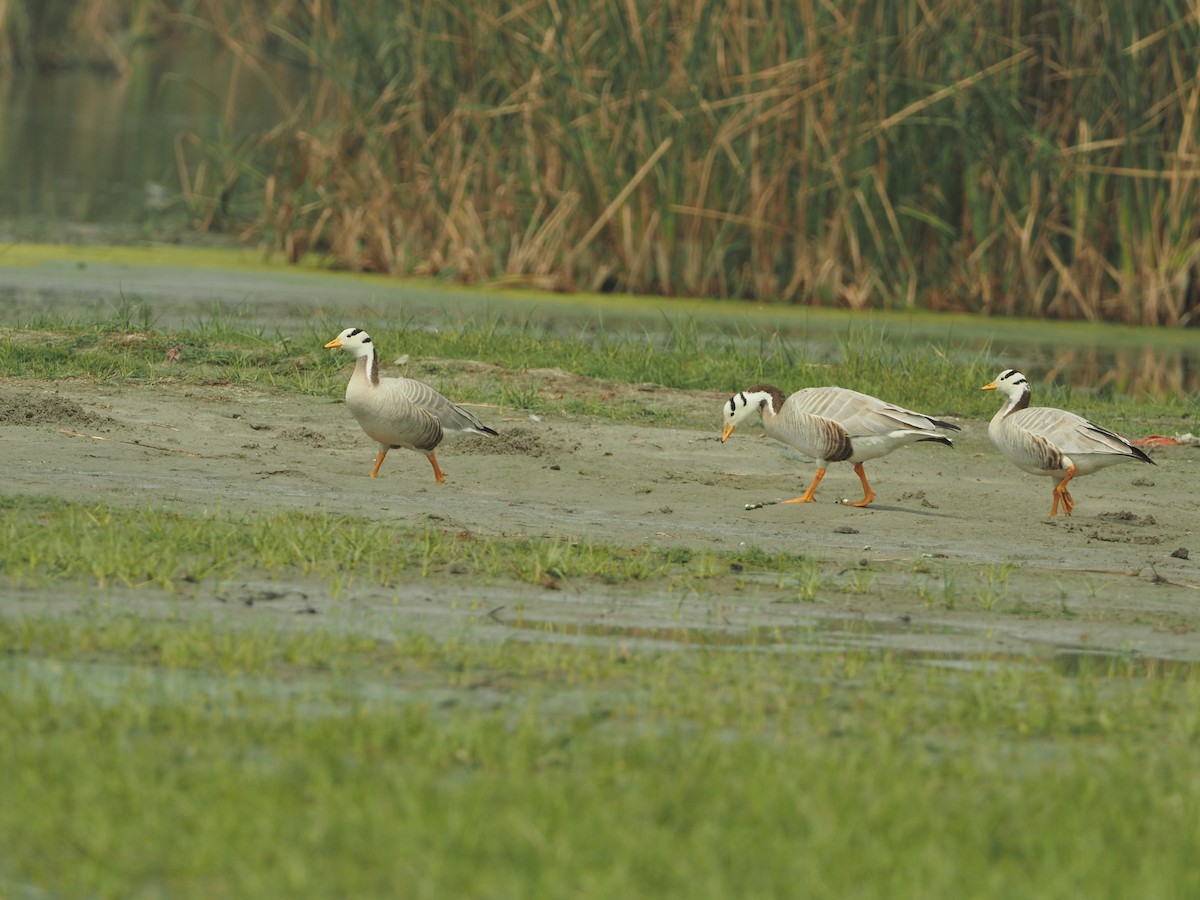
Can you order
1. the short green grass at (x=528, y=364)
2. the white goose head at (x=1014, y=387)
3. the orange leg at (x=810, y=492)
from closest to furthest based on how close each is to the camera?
the orange leg at (x=810, y=492) → the white goose head at (x=1014, y=387) → the short green grass at (x=528, y=364)

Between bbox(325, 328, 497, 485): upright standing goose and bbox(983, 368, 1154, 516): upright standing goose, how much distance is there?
248cm

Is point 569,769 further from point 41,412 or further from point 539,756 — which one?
point 41,412

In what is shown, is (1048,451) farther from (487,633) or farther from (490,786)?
(490,786)

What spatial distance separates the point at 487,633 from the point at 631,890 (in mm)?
2136

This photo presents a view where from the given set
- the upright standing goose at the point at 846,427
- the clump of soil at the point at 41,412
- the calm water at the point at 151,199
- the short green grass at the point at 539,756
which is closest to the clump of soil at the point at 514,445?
the upright standing goose at the point at 846,427

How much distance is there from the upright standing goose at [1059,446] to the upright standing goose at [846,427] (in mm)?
323

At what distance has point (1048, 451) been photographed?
8.86 m

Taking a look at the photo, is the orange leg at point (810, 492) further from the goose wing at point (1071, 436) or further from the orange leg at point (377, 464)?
the orange leg at point (377, 464)

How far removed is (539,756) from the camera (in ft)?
15.5

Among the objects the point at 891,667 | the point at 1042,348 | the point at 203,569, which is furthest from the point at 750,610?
the point at 1042,348

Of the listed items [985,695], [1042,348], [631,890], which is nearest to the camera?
[631,890]

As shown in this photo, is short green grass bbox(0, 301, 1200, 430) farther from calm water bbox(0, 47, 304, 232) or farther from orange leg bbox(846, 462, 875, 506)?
calm water bbox(0, 47, 304, 232)

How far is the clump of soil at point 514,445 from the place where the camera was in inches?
374

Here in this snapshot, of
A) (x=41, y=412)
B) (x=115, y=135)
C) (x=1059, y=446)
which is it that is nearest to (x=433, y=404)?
(x=41, y=412)
